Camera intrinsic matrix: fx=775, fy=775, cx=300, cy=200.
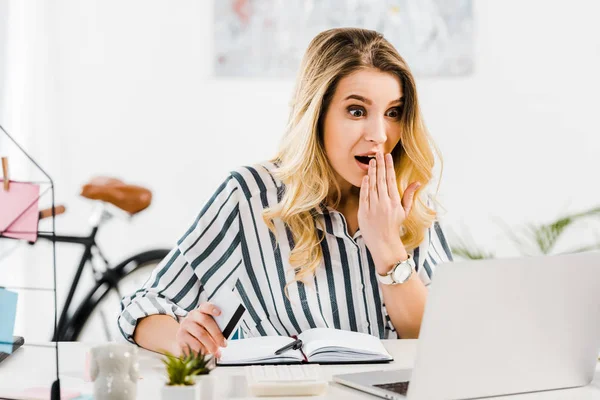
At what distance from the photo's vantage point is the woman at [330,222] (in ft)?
5.24

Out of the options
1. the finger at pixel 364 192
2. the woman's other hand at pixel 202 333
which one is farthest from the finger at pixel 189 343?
the finger at pixel 364 192

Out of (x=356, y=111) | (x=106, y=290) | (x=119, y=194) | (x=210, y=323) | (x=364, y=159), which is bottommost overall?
(x=106, y=290)

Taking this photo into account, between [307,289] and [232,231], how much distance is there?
0.22 meters

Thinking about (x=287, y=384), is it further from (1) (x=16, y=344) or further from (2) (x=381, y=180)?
(2) (x=381, y=180)

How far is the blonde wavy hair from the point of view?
1638 mm

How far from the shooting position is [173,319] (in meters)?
1.52

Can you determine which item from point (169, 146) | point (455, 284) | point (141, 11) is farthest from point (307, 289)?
point (141, 11)

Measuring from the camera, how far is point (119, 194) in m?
2.81

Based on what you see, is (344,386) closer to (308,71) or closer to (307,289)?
(307,289)

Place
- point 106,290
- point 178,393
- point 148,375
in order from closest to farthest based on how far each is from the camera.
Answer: point 178,393 < point 148,375 < point 106,290

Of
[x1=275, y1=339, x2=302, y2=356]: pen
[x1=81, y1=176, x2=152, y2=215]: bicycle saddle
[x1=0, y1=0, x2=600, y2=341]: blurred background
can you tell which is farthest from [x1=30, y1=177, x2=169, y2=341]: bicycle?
[x1=275, y1=339, x2=302, y2=356]: pen

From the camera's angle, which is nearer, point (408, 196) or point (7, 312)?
point (7, 312)

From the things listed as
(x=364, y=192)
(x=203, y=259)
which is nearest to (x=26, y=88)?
(x=203, y=259)

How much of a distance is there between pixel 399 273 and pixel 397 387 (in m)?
0.44
